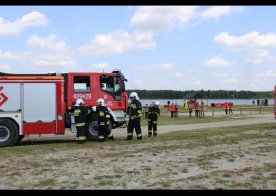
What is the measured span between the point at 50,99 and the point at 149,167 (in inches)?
250

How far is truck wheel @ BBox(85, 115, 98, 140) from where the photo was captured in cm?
1489

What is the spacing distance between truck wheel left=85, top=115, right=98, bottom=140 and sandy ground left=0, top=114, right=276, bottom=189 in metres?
1.57

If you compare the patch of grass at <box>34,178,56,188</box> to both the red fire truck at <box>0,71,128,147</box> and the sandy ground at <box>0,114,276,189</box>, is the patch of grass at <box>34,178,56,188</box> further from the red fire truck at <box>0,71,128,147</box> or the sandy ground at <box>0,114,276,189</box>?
the red fire truck at <box>0,71,128,147</box>

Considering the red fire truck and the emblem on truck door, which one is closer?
the emblem on truck door

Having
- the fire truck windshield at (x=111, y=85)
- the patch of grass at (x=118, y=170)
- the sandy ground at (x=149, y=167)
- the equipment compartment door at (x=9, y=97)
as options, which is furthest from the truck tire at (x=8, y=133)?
the patch of grass at (x=118, y=170)

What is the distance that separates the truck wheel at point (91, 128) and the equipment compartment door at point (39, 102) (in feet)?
4.65

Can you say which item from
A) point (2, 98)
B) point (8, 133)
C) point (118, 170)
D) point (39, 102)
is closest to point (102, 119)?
point (39, 102)

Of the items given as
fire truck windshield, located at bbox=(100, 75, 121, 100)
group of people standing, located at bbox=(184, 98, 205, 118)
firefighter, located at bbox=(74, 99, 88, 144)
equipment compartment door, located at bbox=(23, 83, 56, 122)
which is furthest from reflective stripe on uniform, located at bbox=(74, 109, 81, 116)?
group of people standing, located at bbox=(184, 98, 205, 118)

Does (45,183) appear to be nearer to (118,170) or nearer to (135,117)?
(118,170)

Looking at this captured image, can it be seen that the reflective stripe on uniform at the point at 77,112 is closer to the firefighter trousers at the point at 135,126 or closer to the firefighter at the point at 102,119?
the firefighter at the point at 102,119

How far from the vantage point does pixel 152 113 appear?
16.7 m

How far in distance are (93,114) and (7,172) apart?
6521 mm
